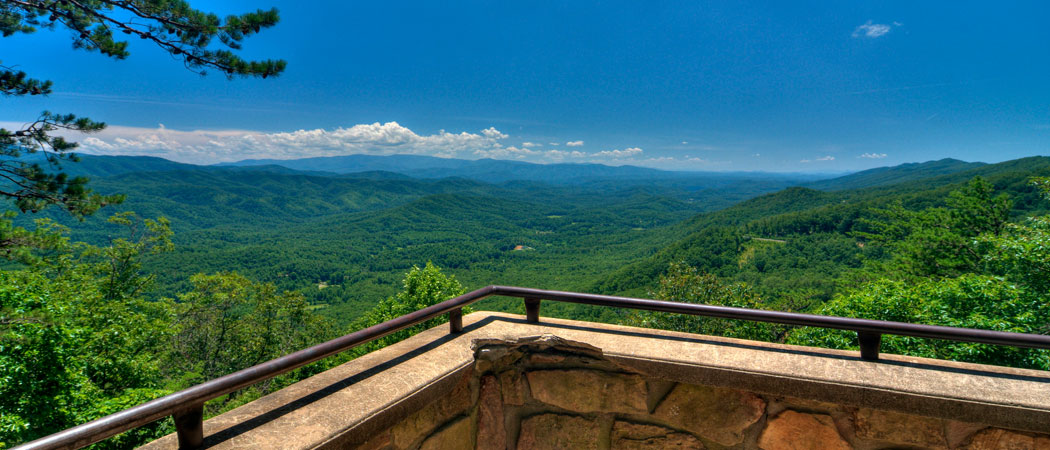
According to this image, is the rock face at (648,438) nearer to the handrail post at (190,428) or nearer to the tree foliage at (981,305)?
the handrail post at (190,428)

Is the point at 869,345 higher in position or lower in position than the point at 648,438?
higher

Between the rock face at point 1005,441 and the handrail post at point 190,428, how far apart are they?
3.10 meters

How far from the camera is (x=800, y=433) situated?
6.93 feet

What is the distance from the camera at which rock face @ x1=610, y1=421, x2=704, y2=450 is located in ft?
7.61

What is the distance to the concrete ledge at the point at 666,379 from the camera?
5.61 ft

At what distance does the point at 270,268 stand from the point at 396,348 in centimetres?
12243

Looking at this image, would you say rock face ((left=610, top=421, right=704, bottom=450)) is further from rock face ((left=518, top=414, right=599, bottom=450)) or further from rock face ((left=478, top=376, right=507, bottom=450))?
rock face ((left=478, top=376, right=507, bottom=450))

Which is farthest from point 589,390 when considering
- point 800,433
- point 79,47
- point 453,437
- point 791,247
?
point 791,247

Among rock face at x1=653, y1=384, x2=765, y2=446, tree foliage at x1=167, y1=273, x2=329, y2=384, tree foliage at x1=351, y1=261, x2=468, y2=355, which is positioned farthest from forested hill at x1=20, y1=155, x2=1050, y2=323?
rock face at x1=653, y1=384, x2=765, y2=446

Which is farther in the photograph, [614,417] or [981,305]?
[981,305]

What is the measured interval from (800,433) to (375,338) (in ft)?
7.18

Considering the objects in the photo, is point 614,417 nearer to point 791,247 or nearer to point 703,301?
point 703,301

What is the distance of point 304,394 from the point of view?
193 cm

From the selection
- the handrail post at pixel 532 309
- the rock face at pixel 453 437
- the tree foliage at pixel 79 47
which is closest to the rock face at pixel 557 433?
the rock face at pixel 453 437
